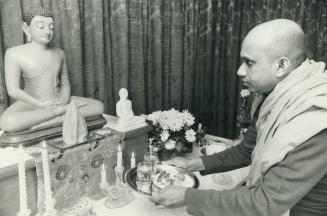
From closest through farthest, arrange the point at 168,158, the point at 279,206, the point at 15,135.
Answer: the point at 279,206 < the point at 15,135 < the point at 168,158

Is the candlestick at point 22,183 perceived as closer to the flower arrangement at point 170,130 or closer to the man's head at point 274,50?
the man's head at point 274,50

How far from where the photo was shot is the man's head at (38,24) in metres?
1.55

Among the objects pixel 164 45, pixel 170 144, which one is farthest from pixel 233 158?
pixel 164 45

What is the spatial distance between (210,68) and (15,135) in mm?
2082

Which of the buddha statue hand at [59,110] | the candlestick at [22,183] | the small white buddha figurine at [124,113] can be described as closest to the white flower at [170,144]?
the small white buddha figurine at [124,113]

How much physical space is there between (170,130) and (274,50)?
100 cm

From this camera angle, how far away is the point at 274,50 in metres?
1.15

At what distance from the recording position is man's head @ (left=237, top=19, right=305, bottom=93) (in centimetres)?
114

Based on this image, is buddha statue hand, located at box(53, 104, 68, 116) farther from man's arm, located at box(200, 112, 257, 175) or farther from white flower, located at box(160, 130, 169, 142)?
man's arm, located at box(200, 112, 257, 175)

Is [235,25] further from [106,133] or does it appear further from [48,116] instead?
[48,116]

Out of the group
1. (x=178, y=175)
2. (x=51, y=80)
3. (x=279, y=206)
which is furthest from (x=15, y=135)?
(x=279, y=206)

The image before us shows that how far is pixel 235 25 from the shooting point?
2990 millimetres

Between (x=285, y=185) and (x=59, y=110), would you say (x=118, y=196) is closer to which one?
(x=59, y=110)

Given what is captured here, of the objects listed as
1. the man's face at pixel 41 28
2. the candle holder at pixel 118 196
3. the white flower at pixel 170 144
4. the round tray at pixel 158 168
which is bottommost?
the candle holder at pixel 118 196
